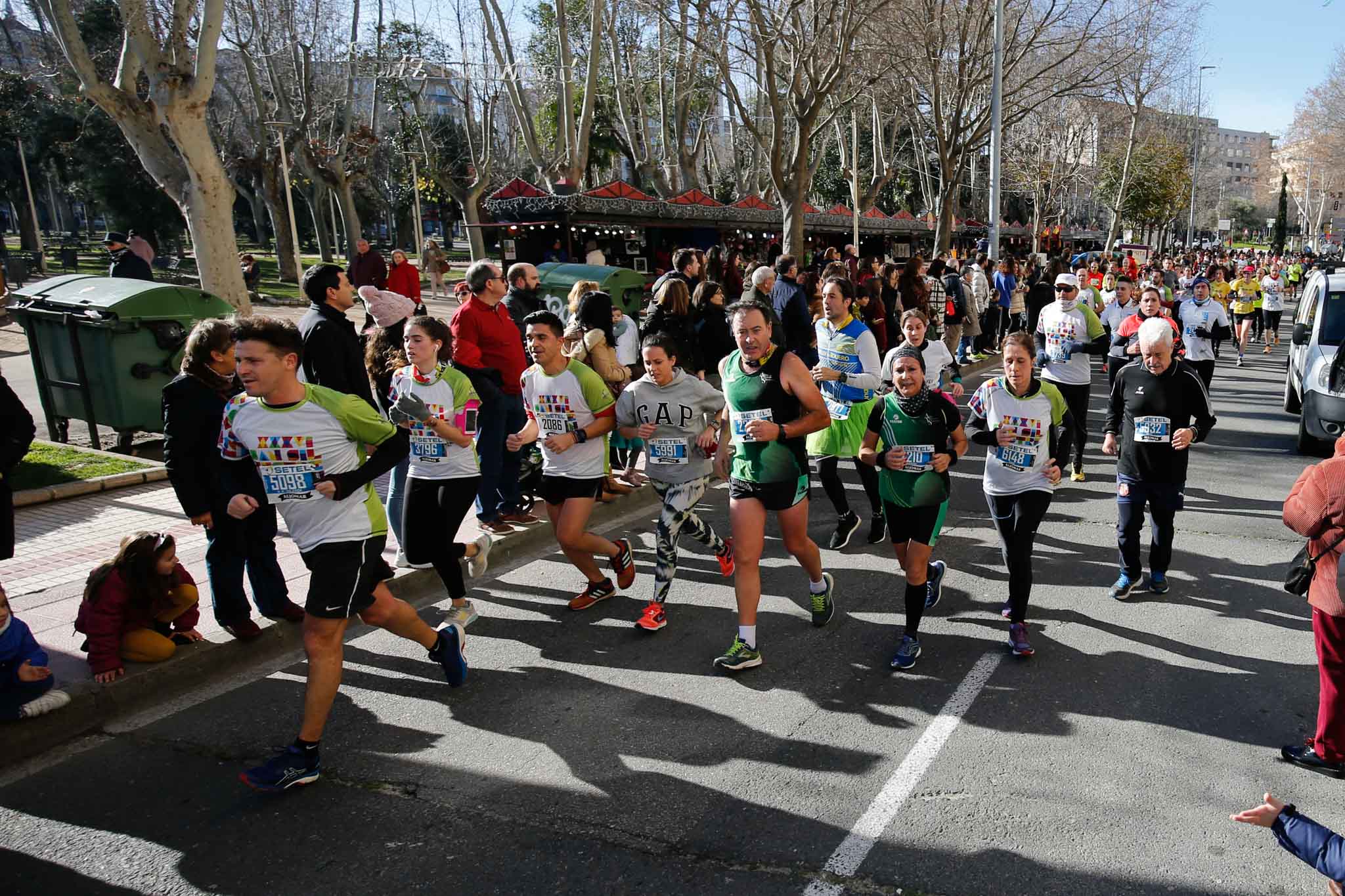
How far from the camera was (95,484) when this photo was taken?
28.0 feet

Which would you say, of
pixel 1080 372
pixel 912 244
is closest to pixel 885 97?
pixel 912 244

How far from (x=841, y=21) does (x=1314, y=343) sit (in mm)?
10712

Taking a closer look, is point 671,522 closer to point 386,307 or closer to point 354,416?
point 354,416

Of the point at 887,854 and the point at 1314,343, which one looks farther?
the point at 1314,343

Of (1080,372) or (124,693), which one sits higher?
(1080,372)

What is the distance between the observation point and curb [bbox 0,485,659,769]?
171 inches

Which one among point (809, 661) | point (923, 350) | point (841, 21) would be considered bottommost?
point (809, 661)

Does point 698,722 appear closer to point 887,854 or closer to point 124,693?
point 887,854

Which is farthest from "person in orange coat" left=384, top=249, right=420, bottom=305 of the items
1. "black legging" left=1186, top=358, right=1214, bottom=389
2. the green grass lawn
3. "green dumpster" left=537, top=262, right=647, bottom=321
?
"black legging" left=1186, top=358, right=1214, bottom=389

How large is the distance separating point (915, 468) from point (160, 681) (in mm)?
3906

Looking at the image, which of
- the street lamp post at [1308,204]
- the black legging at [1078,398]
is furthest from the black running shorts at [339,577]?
the street lamp post at [1308,204]

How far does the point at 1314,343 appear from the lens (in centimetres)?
1047

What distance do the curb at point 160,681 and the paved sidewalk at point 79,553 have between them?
4.2 inches

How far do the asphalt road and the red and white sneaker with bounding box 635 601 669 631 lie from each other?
0.08 meters
